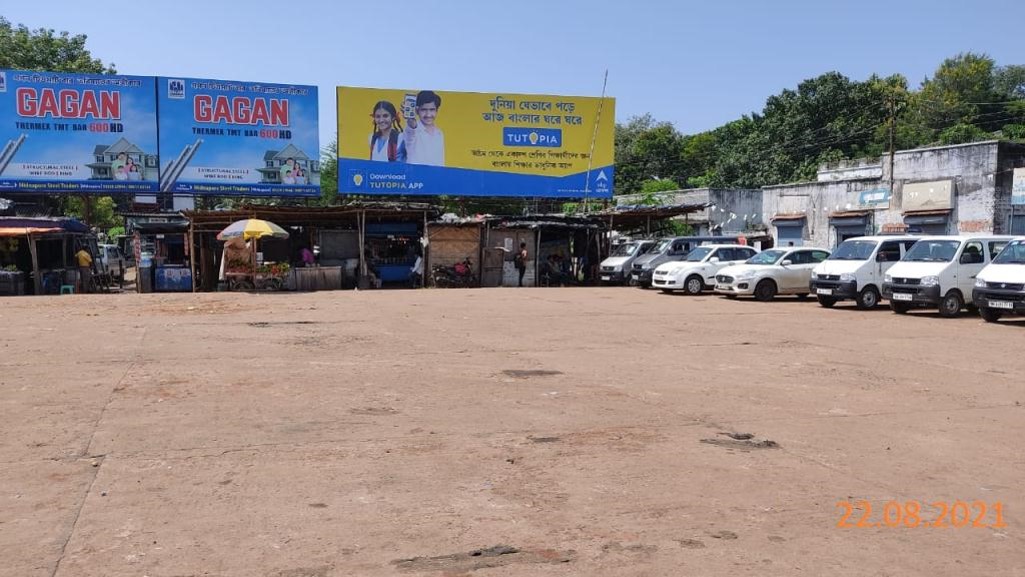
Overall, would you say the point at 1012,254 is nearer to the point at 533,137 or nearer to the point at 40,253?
the point at 533,137

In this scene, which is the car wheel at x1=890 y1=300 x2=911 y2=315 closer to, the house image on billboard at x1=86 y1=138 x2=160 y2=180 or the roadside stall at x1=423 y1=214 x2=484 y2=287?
the roadside stall at x1=423 y1=214 x2=484 y2=287

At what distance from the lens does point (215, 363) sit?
403 inches

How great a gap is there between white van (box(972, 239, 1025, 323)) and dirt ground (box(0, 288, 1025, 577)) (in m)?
2.64

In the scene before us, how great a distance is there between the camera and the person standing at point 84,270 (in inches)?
1003

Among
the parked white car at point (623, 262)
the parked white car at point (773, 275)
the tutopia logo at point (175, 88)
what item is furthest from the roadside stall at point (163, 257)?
the parked white car at point (773, 275)

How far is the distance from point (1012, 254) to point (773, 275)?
663 cm

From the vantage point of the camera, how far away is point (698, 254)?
80.7 feet

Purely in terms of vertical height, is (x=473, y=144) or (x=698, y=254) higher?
(x=473, y=144)

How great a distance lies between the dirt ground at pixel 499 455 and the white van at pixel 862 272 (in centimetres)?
625

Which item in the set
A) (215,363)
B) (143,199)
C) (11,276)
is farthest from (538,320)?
(143,199)

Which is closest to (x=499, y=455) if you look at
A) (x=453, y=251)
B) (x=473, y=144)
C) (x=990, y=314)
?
(x=990, y=314)

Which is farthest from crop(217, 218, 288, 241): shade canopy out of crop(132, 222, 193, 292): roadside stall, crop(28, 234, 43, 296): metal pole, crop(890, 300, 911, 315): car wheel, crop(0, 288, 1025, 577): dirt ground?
crop(890, 300, 911, 315): car wheel

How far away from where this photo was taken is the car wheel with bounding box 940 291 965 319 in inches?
666
